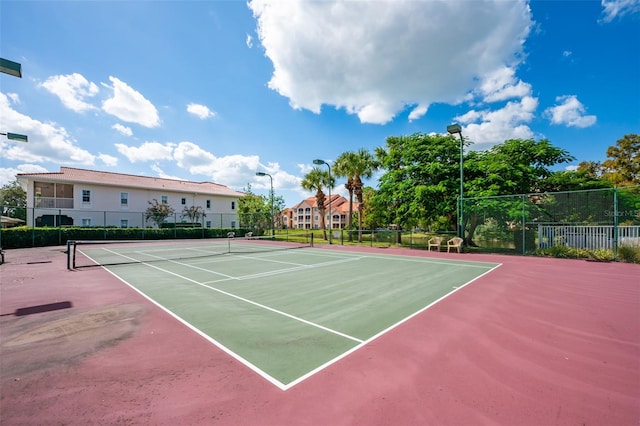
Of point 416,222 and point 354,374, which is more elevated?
point 416,222

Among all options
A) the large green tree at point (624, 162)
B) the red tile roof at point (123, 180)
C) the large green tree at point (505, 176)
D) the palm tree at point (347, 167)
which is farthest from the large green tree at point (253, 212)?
the large green tree at point (624, 162)

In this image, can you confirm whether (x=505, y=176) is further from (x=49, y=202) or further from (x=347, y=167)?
(x=49, y=202)

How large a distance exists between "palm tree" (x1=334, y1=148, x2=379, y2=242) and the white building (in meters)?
21.0

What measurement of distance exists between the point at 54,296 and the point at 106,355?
5.27 metres

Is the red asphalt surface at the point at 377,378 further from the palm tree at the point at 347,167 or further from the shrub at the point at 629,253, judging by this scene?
the palm tree at the point at 347,167

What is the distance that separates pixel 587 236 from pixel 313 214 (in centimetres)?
7670

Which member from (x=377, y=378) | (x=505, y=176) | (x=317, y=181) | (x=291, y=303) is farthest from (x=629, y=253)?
(x=317, y=181)

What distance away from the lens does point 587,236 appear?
14828mm

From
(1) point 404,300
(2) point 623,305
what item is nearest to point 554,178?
→ (2) point 623,305

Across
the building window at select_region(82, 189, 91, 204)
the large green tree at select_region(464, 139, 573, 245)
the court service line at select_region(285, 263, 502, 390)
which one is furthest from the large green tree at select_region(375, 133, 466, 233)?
the building window at select_region(82, 189, 91, 204)

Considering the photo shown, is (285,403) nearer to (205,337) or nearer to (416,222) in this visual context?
(205,337)

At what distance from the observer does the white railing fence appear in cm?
1351

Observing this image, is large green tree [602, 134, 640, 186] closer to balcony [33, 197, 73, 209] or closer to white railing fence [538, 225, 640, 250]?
white railing fence [538, 225, 640, 250]

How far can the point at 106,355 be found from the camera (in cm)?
398
